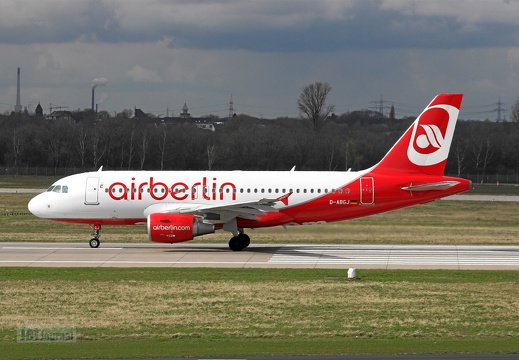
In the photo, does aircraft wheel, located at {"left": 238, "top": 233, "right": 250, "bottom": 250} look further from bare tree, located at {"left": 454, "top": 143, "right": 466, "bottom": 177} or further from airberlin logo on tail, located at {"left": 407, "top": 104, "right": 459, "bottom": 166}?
bare tree, located at {"left": 454, "top": 143, "right": 466, "bottom": 177}

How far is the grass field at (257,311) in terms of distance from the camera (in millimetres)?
21156

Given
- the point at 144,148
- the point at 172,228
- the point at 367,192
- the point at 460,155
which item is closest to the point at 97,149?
the point at 144,148

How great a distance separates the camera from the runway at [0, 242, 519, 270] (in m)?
35.8

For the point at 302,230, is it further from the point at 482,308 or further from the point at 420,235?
Result: the point at 482,308

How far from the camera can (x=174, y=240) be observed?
3944cm

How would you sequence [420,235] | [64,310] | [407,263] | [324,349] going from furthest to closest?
[420,235], [407,263], [64,310], [324,349]

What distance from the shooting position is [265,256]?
1531 inches

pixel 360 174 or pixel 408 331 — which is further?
pixel 360 174

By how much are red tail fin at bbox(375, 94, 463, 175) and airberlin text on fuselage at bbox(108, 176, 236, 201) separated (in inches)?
289

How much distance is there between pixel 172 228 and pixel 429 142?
11711 millimetres

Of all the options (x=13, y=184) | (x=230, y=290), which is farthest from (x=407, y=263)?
(x=13, y=184)

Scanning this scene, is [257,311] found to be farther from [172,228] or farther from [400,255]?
[400,255]

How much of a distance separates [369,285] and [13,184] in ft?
227

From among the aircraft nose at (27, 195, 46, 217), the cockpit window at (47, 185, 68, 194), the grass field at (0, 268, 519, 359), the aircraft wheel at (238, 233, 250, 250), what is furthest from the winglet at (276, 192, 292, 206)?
the aircraft nose at (27, 195, 46, 217)
